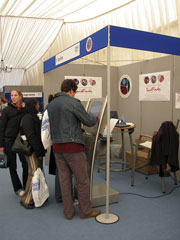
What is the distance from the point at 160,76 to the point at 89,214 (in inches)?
105

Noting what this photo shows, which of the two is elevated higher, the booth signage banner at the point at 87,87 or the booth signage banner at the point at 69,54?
the booth signage banner at the point at 69,54

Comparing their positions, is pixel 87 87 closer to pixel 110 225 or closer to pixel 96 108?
pixel 96 108

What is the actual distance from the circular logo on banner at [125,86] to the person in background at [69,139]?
279 cm

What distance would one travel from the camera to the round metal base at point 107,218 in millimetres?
2514

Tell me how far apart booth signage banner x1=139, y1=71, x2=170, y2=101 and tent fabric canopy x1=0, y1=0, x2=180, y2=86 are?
0.69 metres

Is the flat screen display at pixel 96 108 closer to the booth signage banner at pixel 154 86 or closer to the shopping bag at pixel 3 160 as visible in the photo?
the shopping bag at pixel 3 160

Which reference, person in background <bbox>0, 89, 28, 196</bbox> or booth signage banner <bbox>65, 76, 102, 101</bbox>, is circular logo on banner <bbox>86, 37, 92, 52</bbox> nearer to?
person in background <bbox>0, 89, 28, 196</bbox>

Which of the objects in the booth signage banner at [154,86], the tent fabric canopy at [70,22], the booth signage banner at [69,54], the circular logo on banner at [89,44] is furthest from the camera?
the tent fabric canopy at [70,22]

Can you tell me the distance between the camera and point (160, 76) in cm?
424

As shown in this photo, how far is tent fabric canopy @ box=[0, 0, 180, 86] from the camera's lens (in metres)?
4.77

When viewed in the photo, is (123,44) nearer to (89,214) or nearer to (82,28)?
(89,214)

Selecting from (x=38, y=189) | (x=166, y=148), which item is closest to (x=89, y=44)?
(x=166, y=148)

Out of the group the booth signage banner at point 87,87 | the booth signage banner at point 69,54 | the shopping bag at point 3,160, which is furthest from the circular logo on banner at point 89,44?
the booth signage banner at point 87,87

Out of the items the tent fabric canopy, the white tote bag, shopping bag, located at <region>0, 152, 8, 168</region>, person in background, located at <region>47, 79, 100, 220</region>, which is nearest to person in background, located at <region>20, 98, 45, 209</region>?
the white tote bag
